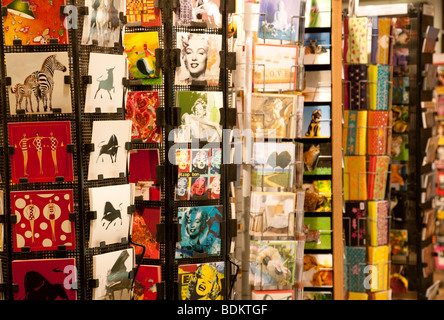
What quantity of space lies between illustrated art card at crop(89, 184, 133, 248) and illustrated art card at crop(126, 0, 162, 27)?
90 centimetres

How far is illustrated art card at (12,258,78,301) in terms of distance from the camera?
2.82 metres

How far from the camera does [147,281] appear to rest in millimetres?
3402

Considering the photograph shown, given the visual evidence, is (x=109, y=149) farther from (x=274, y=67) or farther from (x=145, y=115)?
(x=274, y=67)

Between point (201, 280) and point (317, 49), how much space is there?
1939 millimetres

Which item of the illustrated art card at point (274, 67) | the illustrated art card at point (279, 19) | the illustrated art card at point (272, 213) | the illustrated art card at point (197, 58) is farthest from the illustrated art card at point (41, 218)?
the illustrated art card at point (279, 19)

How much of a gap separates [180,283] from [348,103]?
2.17 m

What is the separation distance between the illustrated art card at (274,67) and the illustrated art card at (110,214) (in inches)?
52.0

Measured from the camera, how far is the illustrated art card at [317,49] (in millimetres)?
4430

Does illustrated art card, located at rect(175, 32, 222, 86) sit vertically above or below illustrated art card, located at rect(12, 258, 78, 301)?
above

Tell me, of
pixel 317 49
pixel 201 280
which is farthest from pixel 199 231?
pixel 317 49

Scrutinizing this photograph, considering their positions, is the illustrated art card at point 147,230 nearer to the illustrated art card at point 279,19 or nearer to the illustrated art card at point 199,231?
the illustrated art card at point 199,231

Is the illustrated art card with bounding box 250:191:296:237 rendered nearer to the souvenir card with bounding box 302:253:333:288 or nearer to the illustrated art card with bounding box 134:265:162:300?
the souvenir card with bounding box 302:253:333:288

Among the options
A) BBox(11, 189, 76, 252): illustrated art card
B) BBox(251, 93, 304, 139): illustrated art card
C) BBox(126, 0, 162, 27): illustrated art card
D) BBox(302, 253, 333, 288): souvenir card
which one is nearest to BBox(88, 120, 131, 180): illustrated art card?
BBox(11, 189, 76, 252): illustrated art card
